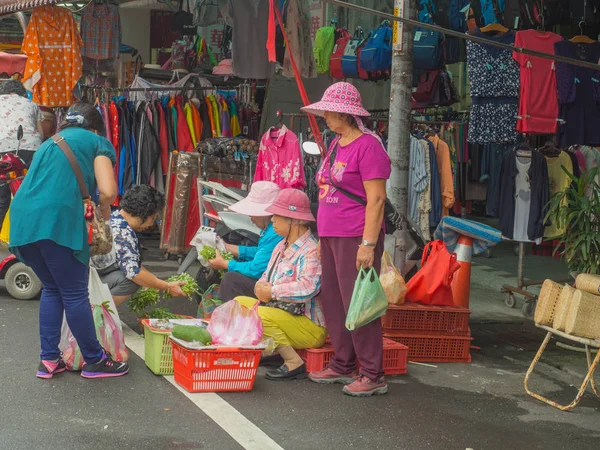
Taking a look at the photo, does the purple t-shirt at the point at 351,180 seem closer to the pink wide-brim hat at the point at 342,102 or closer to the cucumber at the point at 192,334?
the pink wide-brim hat at the point at 342,102

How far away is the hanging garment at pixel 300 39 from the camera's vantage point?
33.1ft

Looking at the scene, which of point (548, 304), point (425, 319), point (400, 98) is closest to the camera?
point (548, 304)

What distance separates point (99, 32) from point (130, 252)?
6.95 metres

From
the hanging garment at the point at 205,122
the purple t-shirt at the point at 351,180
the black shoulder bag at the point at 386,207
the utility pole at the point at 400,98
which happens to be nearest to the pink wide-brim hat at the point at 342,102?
the purple t-shirt at the point at 351,180

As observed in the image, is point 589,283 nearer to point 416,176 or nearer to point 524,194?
point 524,194

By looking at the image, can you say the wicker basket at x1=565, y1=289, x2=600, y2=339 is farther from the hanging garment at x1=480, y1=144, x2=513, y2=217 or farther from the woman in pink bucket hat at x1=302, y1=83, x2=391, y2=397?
the hanging garment at x1=480, y1=144, x2=513, y2=217

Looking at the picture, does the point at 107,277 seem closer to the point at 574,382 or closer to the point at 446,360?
the point at 446,360

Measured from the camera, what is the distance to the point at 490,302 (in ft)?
32.7

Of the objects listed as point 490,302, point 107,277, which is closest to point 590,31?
point 490,302

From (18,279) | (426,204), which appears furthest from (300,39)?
(18,279)

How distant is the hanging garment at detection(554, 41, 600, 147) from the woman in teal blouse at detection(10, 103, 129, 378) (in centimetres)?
491

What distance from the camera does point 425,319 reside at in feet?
Answer: 23.7

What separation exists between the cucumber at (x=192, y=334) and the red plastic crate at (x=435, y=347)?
166 centimetres

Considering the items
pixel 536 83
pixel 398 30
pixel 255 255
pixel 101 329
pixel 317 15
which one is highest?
pixel 317 15
